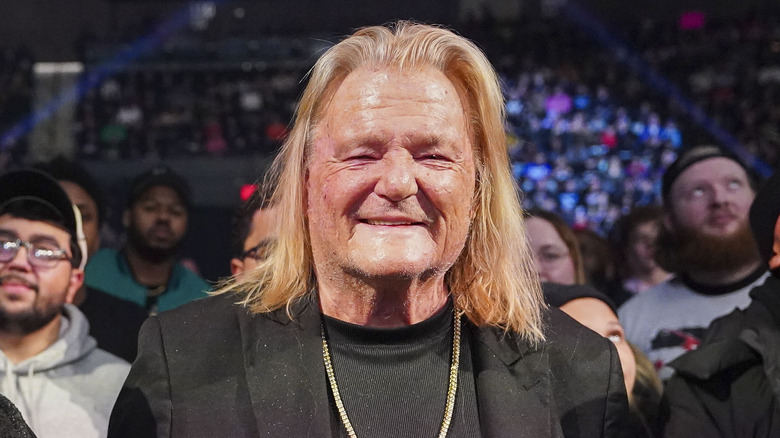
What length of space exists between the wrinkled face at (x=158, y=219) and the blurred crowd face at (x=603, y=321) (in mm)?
2186

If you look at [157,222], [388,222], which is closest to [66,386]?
[388,222]

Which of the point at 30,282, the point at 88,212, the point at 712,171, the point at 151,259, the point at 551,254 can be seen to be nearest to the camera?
the point at 30,282

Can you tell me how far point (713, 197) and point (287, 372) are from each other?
93.4 inches

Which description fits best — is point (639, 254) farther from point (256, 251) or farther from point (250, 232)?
point (256, 251)

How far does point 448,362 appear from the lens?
1965 millimetres

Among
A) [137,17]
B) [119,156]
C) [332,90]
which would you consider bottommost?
[119,156]

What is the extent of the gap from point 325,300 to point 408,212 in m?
0.28

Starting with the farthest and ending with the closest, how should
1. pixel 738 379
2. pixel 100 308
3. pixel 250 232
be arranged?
pixel 250 232 < pixel 100 308 < pixel 738 379

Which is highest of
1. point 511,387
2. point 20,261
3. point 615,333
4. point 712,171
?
point 712,171

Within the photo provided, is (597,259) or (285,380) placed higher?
(285,380)

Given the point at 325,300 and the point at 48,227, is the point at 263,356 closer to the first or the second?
the point at 325,300

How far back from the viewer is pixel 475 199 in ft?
6.66

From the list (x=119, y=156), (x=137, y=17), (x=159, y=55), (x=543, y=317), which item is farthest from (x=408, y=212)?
(x=137, y=17)

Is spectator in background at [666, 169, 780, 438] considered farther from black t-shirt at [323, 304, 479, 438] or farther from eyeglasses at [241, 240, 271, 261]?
eyeglasses at [241, 240, 271, 261]
